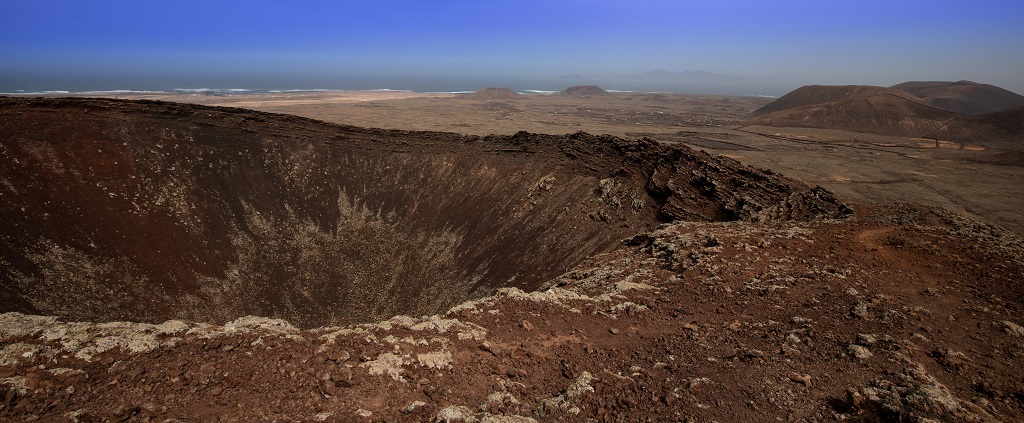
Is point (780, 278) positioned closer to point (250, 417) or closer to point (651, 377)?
point (651, 377)

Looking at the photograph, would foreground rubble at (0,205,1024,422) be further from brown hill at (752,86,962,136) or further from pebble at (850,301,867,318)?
brown hill at (752,86,962,136)

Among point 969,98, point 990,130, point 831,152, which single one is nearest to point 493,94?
point 831,152

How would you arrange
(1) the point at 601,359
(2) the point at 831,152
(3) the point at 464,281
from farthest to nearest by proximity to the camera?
(2) the point at 831,152, (3) the point at 464,281, (1) the point at 601,359

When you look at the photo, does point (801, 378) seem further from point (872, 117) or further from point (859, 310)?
point (872, 117)

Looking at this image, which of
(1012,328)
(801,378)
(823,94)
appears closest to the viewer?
(801,378)

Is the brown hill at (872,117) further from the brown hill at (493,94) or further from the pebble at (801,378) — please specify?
the pebble at (801,378)

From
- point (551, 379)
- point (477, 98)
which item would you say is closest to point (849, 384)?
point (551, 379)
